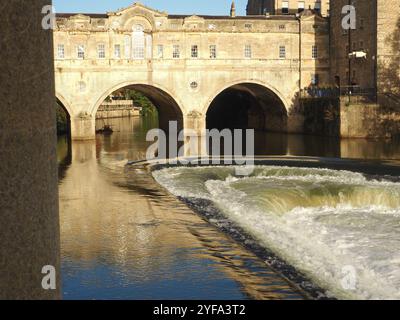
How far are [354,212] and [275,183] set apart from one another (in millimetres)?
4549

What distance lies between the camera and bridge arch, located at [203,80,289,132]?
45.2 meters

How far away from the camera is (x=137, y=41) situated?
136 ft

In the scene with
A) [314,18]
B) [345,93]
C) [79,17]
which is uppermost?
[314,18]

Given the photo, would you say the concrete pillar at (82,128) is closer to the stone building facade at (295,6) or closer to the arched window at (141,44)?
the arched window at (141,44)

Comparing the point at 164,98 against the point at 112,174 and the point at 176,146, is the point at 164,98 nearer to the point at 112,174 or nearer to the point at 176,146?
the point at 176,146

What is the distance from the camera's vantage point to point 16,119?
230 centimetres

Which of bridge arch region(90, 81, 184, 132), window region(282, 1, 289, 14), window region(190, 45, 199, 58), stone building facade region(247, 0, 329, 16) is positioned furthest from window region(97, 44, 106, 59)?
window region(282, 1, 289, 14)

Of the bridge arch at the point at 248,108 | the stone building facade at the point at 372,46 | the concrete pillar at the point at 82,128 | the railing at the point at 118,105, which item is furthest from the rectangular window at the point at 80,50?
the railing at the point at 118,105

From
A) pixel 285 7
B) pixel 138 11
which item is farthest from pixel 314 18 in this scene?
pixel 138 11

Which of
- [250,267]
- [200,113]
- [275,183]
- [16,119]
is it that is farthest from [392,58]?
[16,119]

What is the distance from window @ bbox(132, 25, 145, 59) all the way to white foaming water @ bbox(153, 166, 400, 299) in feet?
62.6

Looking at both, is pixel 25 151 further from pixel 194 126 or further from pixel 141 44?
pixel 194 126

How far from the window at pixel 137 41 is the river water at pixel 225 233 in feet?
60.4

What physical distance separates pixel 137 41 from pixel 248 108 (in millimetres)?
16903
